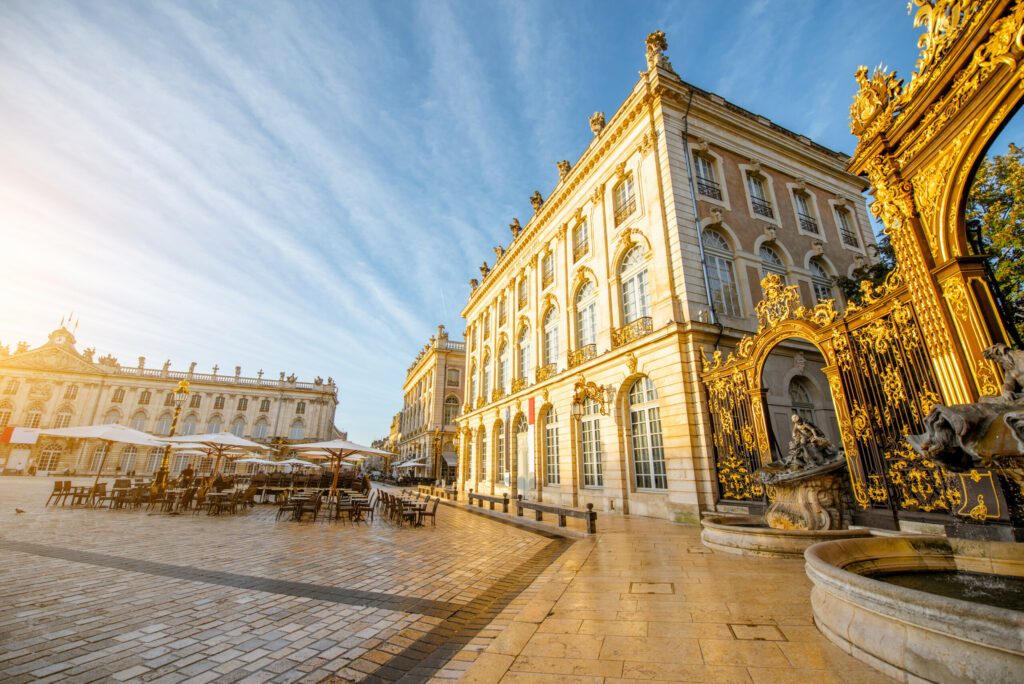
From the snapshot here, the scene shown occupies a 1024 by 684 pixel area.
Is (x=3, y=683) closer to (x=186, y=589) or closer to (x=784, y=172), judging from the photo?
(x=186, y=589)

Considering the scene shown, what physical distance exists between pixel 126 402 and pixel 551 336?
54068mm

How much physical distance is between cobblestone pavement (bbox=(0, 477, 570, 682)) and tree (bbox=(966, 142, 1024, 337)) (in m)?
13.5

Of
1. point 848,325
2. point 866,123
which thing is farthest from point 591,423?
point 866,123

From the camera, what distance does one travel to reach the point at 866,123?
663 centimetres

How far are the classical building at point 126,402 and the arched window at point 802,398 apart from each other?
52100 millimetres

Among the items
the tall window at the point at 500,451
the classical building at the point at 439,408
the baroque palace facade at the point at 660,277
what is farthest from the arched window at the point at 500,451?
the classical building at the point at 439,408

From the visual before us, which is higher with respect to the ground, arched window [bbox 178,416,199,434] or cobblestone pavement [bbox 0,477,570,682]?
arched window [bbox 178,416,199,434]

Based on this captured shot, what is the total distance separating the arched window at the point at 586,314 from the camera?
53.5 feet

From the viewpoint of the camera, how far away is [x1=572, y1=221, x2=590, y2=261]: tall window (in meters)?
17.4

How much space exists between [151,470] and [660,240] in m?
56.8

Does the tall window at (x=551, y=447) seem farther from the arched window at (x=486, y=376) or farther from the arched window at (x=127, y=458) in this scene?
the arched window at (x=127, y=458)

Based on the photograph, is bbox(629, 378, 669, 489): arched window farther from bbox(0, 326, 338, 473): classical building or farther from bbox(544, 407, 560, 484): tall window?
bbox(0, 326, 338, 473): classical building

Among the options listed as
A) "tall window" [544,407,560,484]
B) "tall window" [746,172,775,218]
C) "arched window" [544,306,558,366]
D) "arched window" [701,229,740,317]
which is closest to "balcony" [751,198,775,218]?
"tall window" [746,172,775,218]

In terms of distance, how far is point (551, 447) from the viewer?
57.5 ft
